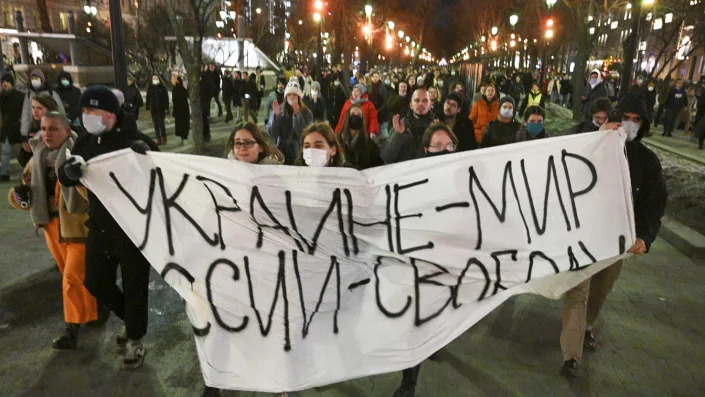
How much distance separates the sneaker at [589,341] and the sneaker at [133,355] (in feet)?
10.5

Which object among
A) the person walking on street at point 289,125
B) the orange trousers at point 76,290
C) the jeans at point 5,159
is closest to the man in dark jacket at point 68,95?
the jeans at point 5,159

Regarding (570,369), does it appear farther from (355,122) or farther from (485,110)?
(485,110)

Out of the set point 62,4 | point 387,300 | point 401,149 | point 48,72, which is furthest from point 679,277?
point 62,4

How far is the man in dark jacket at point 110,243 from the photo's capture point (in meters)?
3.42

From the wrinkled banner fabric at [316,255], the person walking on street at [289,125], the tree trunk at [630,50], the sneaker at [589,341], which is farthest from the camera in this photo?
the tree trunk at [630,50]

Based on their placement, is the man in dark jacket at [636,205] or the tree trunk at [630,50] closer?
the man in dark jacket at [636,205]

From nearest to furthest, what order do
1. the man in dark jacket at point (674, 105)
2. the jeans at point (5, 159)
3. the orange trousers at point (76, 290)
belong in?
the orange trousers at point (76, 290)
the jeans at point (5, 159)
the man in dark jacket at point (674, 105)

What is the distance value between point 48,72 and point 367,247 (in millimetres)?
29517

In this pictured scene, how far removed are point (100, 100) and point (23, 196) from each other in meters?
1.09

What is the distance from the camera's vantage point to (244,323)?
3.07 m

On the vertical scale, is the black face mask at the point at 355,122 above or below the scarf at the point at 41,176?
above

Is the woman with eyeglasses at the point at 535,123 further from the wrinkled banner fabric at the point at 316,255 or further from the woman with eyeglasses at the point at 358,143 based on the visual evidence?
the wrinkled banner fabric at the point at 316,255

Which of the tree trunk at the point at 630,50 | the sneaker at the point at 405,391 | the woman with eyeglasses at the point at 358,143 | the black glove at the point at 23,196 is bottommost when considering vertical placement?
the sneaker at the point at 405,391

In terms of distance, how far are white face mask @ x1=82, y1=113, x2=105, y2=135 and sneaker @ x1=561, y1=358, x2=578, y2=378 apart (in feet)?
11.2
